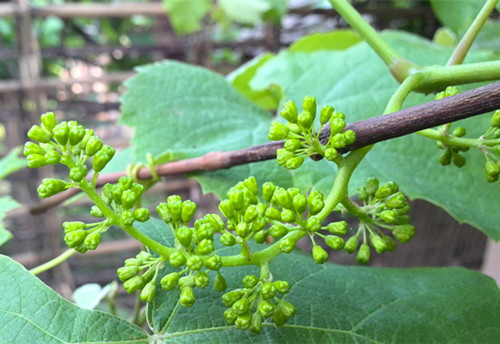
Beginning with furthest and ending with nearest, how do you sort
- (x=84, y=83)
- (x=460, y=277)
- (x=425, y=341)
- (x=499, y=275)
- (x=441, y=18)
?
(x=84, y=83) < (x=499, y=275) < (x=441, y=18) < (x=460, y=277) < (x=425, y=341)

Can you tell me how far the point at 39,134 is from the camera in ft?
1.28

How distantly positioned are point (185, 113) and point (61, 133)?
462 mm

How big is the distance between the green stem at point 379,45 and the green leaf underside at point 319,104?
0.17m

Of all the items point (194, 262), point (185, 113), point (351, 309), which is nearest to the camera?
point (194, 262)

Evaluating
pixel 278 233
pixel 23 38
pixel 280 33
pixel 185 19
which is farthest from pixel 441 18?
pixel 23 38

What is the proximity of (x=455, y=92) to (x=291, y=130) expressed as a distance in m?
0.16

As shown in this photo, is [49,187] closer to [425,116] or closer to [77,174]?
[77,174]

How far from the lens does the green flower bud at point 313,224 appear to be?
1.19 ft

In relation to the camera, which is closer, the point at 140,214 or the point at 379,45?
the point at 140,214

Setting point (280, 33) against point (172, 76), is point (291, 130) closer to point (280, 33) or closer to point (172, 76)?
point (172, 76)

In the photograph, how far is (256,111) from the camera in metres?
0.92

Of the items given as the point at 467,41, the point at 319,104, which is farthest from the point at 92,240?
the point at 319,104

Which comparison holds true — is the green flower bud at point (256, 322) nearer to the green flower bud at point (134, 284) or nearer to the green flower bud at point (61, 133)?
the green flower bud at point (134, 284)

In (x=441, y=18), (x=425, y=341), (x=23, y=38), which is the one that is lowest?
(x=425, y=341)
